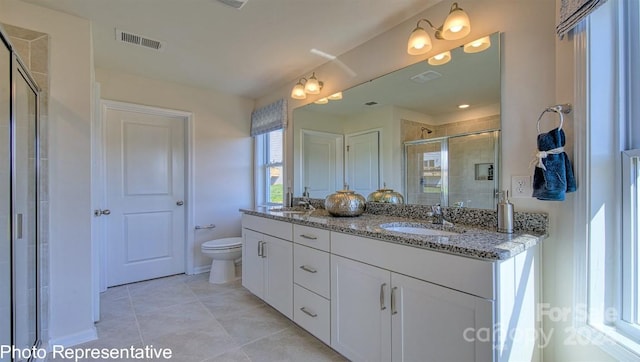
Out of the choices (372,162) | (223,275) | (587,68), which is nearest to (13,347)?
(223,275)

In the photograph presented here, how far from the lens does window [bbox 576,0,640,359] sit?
1.17 metres

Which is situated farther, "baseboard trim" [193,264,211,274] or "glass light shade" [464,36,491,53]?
"baseboard trim" [193,264,211,274]

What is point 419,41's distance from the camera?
68.9 inches

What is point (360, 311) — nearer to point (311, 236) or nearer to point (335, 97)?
point (311, 236)

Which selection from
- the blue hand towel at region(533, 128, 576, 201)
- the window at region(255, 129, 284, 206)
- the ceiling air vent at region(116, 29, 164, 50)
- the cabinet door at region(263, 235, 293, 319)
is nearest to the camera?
the blue hand towel at region(533, 128, 576, 201)

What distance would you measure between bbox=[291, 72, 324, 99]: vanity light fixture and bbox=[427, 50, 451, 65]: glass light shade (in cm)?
106

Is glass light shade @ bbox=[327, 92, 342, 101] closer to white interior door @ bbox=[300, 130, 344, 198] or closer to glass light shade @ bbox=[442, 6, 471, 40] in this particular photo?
white interior door @ bbox=[300, 130, 344, 198]

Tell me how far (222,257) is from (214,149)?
131 centimetres

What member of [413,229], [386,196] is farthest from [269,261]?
[413,229]

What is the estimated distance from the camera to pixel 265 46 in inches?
95.4

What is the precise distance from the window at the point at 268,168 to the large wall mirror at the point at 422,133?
907mm

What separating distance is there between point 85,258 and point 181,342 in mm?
883

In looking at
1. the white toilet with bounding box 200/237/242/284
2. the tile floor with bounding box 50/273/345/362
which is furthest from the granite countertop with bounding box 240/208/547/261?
the white toilet with bounding box 200/237/242/284

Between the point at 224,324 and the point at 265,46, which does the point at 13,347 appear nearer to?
the point at 224,324
